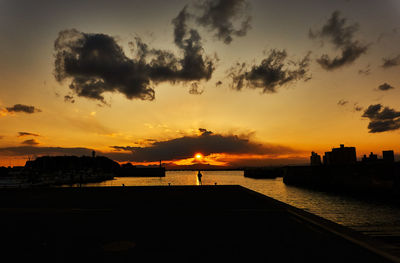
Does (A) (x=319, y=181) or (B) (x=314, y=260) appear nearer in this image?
(B) (x=314, y=260)

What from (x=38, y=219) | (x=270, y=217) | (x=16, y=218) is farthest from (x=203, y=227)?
(x=16, y=218)

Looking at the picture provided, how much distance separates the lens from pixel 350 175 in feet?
205

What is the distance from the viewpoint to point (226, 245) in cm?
629

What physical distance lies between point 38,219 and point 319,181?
279 ft

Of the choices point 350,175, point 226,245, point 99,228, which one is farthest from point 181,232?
point 350,175

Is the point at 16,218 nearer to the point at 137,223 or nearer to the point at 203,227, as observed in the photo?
the point at 137,223

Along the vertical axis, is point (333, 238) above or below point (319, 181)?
above

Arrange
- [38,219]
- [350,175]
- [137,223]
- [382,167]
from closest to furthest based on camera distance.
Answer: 1. [137,223]
2. [38,219]
3. [382,167]
4. [350,175]

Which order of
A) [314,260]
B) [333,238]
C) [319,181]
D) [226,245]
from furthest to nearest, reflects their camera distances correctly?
1. [319,181]
2. [333,238]
3. [226,245]
4. [314,260]

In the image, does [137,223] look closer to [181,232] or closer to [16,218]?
[181,232]

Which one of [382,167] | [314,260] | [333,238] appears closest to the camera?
[314,260]

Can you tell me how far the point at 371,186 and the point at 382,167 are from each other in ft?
18.2

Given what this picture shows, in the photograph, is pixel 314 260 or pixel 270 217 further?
pixel 270 217

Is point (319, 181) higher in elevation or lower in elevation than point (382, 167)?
lower
